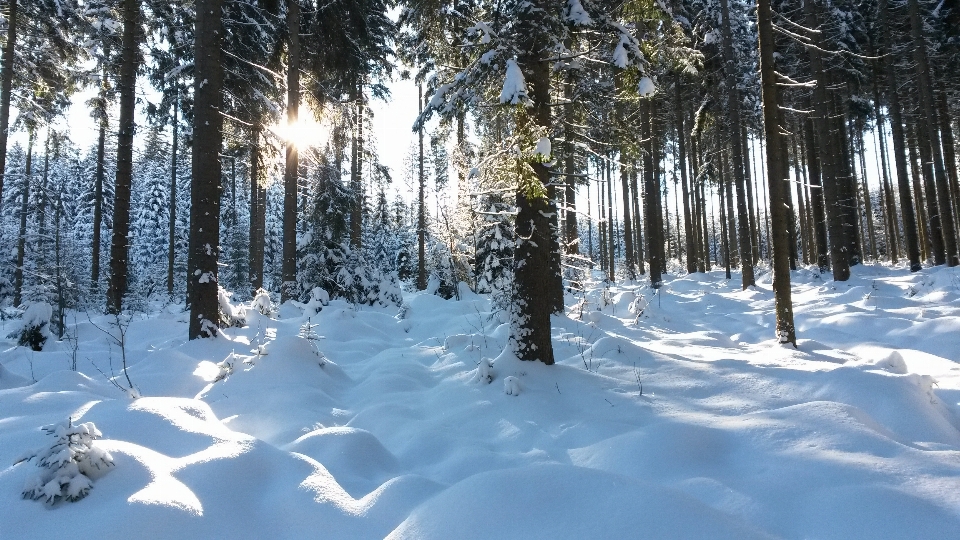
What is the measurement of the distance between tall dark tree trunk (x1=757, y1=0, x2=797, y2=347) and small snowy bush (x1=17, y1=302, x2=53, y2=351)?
1069 cm

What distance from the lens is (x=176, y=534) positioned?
2.08 m

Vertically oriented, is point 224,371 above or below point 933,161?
below

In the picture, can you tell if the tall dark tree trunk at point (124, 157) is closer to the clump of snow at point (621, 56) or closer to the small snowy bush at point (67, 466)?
the small snowy bush at point (67, 466)

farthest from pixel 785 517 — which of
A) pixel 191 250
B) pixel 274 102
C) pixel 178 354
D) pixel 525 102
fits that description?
pixel 274 102

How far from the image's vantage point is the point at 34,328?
651cm

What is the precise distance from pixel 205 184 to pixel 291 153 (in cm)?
537

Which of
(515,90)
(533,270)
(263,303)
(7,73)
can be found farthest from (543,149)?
(7,73)

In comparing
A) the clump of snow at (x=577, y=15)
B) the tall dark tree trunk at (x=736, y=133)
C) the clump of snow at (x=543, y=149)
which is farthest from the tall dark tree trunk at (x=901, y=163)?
the clump of snow at (x=543, y=149)

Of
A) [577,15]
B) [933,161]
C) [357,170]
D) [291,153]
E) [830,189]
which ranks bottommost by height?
[830,189]

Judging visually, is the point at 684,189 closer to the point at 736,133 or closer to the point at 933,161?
the point at 736,133

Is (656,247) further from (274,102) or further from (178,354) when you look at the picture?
(178,354)

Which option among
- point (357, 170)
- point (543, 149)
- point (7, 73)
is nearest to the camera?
point (543, 149)

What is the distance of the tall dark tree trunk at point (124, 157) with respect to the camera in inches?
357

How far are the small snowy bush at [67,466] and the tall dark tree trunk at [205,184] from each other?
4.60 metres
